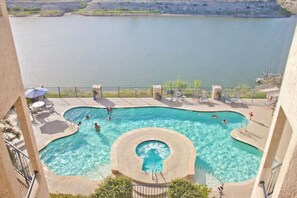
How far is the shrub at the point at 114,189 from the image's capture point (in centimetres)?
961

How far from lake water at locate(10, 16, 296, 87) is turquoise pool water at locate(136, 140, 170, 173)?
1087cm

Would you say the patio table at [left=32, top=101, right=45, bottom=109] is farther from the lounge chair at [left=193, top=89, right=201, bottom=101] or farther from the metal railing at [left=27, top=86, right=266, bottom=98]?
the lounge chair at [left=193, top=89, right=201, bottom=101]

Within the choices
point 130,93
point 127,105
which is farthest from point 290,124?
point 130,93

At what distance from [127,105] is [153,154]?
19.5 feet

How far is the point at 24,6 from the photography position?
69562 millimetres

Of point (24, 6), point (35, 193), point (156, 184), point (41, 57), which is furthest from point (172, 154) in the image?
point (24, 6)

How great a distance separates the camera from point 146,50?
37.2 meters

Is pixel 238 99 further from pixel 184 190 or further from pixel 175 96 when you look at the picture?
pixel 184 190

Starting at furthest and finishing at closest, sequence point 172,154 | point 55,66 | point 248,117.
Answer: point 55,66
point 248,117
point 172,154

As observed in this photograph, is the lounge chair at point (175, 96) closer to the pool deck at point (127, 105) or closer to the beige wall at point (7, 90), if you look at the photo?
the pool deck at point (127, 105)

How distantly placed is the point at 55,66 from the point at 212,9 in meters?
50.8

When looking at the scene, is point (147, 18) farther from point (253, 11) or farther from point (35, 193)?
point (35, 193)

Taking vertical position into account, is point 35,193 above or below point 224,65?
above

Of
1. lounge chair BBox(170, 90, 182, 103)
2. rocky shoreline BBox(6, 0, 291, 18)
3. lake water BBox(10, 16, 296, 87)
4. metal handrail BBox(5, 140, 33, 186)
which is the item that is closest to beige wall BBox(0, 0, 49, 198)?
metal handrail BBox(5, 140, 33, 186)
